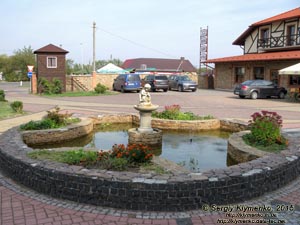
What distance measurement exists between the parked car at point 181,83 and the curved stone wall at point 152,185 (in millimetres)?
25191

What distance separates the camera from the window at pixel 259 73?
92.3 feet

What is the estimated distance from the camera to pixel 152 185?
13.7 ft

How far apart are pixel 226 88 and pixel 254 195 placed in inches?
1139

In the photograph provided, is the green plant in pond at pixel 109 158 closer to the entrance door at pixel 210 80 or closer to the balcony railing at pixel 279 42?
the balcony railing at pixel 279 42

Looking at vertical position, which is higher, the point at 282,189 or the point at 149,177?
the point at 149,177

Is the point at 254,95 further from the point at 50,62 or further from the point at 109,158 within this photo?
the point at 109,158

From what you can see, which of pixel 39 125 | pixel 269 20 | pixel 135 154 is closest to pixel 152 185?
pixel 135 154

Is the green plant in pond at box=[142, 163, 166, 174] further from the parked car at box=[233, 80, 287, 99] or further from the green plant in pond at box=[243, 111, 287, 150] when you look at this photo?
the parked car at box=[233, 80, 287, 99]

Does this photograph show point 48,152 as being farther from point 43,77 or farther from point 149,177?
point 43,77

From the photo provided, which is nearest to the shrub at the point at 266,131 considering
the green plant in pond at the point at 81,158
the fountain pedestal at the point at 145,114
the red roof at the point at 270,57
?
the fountain pedestal at the point at 145,114

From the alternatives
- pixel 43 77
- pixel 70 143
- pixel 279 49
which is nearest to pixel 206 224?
pixel 70 143

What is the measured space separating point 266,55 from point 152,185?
86.5 feet

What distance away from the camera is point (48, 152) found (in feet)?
19.5

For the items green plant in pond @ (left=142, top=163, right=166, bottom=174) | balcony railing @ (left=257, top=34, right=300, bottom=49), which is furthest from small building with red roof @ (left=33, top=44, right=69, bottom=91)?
green plant in pond @ (left=142, top=163, right=166, bottom=174)
